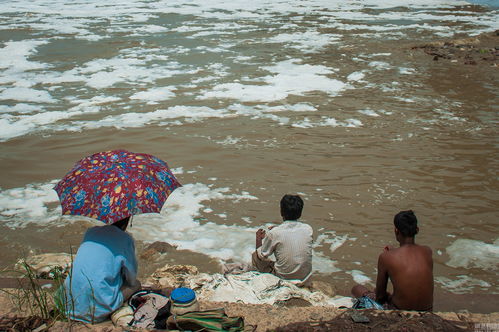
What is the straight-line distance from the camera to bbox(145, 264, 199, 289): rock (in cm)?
455

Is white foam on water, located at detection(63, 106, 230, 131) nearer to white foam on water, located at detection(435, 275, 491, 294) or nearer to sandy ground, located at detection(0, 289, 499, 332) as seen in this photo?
white foam on water, located at detection(435, 275, 491, 294)

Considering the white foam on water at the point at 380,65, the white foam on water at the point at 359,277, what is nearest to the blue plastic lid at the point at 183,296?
the white foam on water at the point at 359,277

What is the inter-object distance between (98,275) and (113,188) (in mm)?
555

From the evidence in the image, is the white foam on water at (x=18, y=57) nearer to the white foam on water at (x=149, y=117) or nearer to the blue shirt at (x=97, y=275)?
the white foam on water at (x=149, y=117)

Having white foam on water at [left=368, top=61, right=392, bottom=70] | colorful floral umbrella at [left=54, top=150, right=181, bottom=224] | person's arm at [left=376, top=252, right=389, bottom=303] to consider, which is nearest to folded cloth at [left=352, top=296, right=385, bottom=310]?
person's arm at [left=376, top=252, right=389, bottom=303]

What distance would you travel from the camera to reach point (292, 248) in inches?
168

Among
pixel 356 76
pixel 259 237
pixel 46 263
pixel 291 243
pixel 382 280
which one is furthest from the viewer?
pixel 356 76

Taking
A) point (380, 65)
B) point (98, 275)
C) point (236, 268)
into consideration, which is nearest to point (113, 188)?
point (98, 275)

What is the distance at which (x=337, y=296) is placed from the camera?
15.1 feet

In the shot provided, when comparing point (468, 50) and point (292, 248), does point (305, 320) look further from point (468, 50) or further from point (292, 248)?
point (468, 50)

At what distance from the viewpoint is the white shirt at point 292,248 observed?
425 cm

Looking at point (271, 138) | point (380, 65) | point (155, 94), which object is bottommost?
point (271, 138)

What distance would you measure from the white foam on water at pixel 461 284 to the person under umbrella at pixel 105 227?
294 cm

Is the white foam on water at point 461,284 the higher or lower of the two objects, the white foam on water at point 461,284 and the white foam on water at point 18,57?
the lower
